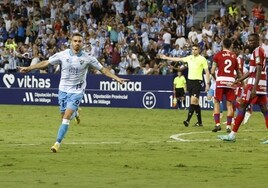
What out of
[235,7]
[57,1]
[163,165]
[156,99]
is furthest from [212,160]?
[57,1]

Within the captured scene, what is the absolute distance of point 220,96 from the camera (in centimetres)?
2306

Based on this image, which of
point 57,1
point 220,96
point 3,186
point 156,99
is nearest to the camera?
point 3,186

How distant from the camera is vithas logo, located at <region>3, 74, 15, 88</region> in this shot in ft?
137

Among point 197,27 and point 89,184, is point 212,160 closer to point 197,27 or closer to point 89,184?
point 89,184

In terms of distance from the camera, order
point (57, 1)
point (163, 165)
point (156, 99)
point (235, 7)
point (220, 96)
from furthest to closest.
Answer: point (57, 1)
point (235, 7)
point (156, 99)
point (220, 96)
point (163, 165)

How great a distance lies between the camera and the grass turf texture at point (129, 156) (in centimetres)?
1293

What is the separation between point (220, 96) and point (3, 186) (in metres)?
11.7

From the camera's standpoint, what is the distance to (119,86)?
39688mm

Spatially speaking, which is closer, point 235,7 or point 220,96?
point 220,96

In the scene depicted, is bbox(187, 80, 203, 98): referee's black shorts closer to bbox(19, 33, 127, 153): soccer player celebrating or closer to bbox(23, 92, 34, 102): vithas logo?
bbox(19, 33, 127, 153): soccer player celebrating

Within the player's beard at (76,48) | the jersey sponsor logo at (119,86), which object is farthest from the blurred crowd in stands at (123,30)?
the player's beard at (76,48)

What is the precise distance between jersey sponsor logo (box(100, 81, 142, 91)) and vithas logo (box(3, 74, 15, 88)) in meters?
4.39

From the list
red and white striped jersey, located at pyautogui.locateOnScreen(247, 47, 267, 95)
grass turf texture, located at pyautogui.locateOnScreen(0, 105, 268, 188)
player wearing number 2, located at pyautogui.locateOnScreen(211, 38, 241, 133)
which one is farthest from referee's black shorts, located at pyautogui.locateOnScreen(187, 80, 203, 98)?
red and white striped jersey, located at pyautogui.locateOnScreen(247, 47, 267, 95)

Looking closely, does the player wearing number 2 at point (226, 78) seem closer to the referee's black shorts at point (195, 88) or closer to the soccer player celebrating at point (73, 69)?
the referee's black shorts at point (195, 88)
